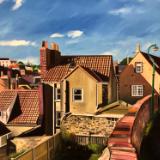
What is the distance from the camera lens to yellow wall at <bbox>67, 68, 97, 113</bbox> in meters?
33.2

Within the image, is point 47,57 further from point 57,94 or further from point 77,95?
point 77,95

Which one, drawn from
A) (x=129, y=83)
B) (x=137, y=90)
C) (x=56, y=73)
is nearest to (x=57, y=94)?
(x=56, y=73)

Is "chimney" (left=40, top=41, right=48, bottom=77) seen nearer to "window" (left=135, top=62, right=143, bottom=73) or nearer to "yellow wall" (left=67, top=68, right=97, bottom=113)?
"yellow wall" (left=67, top=68, right=97, bottom=113)

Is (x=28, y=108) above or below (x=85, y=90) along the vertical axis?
below

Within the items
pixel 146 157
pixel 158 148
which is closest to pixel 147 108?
pixel 158 148

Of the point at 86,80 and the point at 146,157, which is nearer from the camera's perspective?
the point at 146,157

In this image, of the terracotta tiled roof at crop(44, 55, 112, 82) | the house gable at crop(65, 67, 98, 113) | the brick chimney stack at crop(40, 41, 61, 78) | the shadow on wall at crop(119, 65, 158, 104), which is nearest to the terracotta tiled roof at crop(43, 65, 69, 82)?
the terracotta tiled roof at crop(44, 55, 112, 82)

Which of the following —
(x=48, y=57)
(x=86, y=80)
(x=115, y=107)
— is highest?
(x=48, y=57)

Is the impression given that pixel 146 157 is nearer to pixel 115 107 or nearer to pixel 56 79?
pixel 115 107

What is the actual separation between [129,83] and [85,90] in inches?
513

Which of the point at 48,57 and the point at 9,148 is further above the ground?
the point at 48,57

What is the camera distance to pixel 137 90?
44688mm

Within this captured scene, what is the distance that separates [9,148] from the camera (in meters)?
27.7

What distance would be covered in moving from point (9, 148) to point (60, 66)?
11.9m
